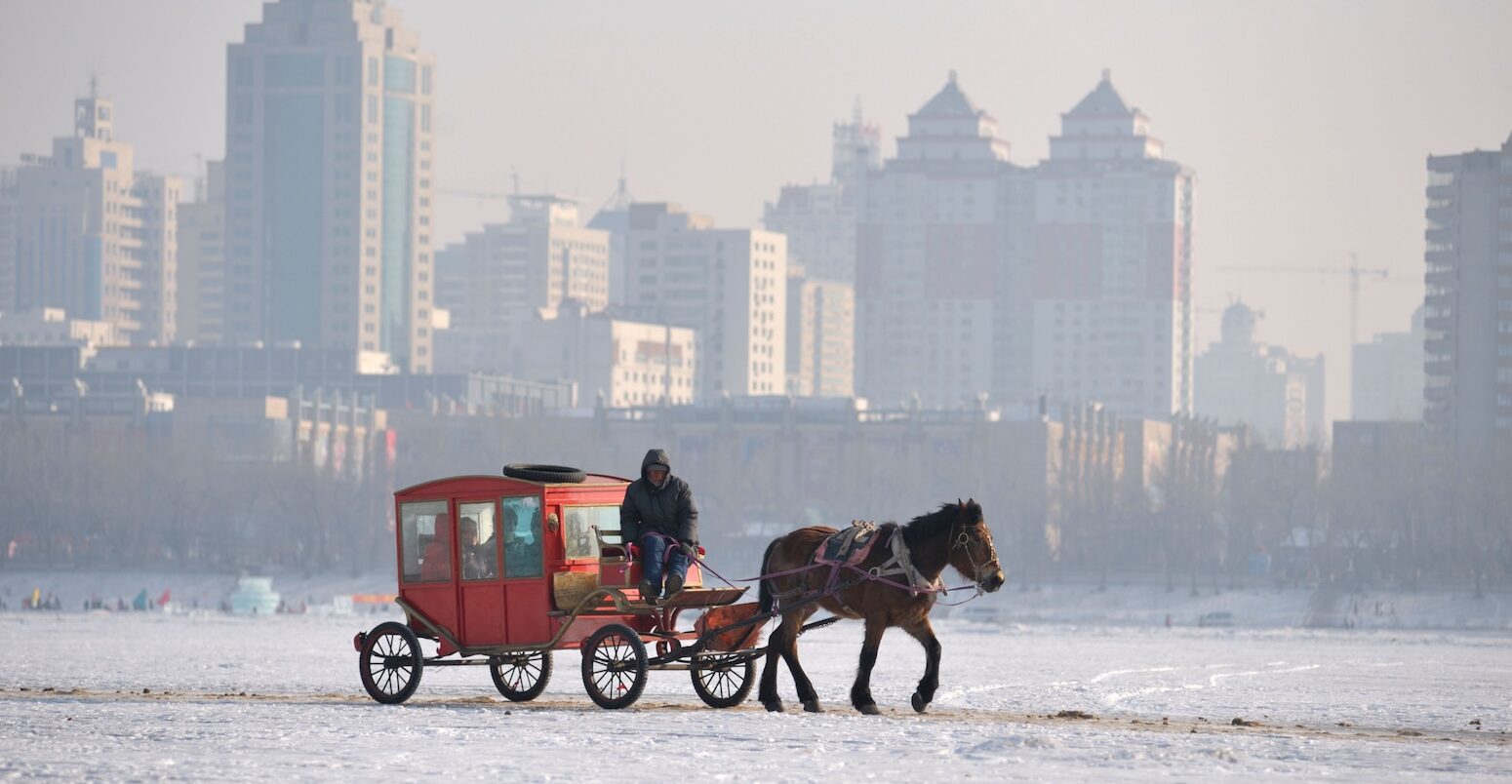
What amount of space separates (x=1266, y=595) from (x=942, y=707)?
3812 inches

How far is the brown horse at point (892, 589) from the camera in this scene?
27297 mm

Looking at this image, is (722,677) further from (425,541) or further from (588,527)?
(425,541)

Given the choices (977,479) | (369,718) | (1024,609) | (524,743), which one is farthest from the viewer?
(977,479)

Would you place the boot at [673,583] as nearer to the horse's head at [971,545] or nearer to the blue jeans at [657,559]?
the blue jeans at [657,559]

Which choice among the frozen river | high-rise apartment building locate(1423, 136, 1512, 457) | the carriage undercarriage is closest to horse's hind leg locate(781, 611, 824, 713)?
the carriage undercarriage

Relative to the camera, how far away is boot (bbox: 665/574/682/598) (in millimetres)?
27656

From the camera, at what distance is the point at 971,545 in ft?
89.4

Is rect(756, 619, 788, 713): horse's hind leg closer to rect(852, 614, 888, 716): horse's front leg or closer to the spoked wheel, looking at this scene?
the spoked wheel

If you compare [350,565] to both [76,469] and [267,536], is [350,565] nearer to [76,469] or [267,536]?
[267,536]

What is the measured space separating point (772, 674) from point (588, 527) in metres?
2.64

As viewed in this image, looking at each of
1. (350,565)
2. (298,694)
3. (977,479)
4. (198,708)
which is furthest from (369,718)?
(977,479)

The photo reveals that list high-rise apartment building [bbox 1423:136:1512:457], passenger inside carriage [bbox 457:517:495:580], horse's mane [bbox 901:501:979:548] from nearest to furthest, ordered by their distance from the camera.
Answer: horse's mane [bbox 901:501:979:548] < passenger inside carriage [bbox 457:517:495:580] < high-rise apartment building [bbox 1423:136:1512:457]

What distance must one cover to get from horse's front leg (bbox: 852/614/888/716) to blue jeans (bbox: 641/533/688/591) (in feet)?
6.95

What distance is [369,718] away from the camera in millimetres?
27438
